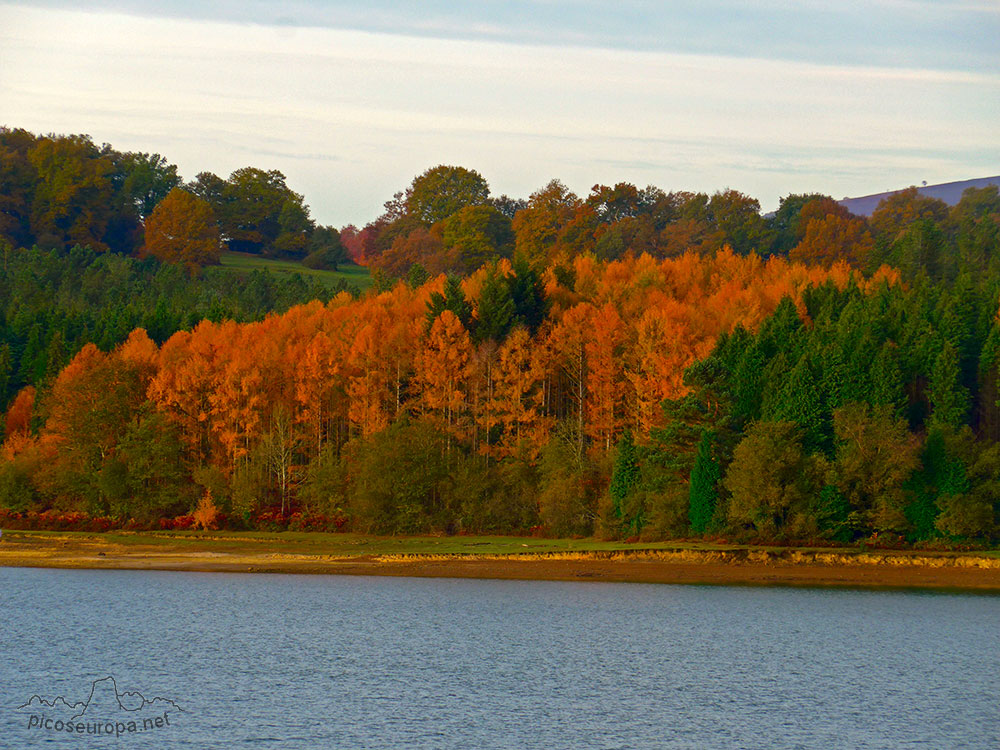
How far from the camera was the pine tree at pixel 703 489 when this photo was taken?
6988 centimetres

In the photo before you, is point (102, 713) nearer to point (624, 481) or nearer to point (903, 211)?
point (624, 481)

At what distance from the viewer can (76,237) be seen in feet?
564

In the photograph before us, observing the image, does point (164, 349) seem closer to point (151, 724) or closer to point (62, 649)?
point (62, 649)

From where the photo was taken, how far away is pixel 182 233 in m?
167

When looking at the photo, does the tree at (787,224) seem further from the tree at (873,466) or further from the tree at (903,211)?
the tree at (873,466)

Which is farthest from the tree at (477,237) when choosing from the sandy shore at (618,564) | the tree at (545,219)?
the sandy shore at (618,564)

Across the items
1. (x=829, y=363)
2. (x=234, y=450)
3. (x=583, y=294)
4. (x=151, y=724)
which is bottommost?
(x=151, y=724)

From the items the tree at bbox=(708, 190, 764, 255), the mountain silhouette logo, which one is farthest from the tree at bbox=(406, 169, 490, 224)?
the mountain silhouette logo

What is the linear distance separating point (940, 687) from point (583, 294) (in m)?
62.9

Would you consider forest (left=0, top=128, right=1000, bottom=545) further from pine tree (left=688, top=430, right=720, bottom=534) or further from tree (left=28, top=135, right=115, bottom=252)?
tree (left=28, top=135, right=115, bottom=252)

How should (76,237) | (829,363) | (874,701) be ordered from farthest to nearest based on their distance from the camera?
1. (76,237)
2. (829,363)
3. (874,701)

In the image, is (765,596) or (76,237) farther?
(76,237)

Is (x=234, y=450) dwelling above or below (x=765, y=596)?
above

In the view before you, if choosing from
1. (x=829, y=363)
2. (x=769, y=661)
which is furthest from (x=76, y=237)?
(x=769, y=661)
